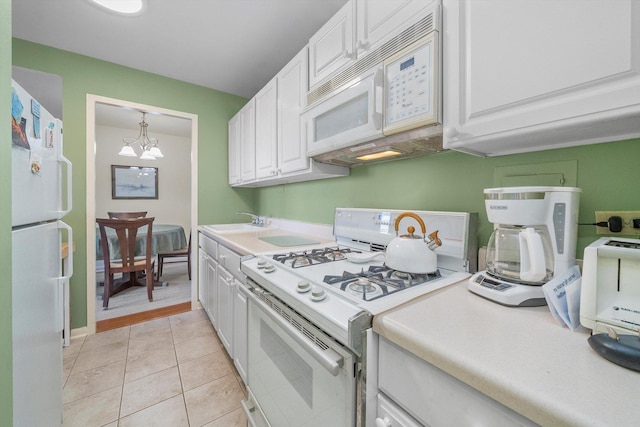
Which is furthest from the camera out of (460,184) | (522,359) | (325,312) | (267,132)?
(267,132)

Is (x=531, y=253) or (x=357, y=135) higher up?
(x=357, y=135)

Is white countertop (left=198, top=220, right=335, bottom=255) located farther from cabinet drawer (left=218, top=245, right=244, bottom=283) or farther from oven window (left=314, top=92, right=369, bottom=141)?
oven window (left=314, top=92, right=369, bottom=141)

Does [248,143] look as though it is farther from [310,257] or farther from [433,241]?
[433,241]

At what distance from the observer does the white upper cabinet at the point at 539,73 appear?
57 centimetres

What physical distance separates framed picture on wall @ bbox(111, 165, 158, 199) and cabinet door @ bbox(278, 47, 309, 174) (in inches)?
164

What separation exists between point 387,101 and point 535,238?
2.38ft

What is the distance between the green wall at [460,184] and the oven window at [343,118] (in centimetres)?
39

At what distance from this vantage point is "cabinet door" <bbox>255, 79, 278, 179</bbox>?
194cm

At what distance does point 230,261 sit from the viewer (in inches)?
66.0

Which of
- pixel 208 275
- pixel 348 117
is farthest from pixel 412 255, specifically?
pixel 208 275

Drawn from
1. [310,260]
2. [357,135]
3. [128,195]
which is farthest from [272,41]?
[128,195]

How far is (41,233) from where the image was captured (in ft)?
3.13

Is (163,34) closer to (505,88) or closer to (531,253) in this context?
(505,88)

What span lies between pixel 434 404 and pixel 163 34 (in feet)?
8.93
